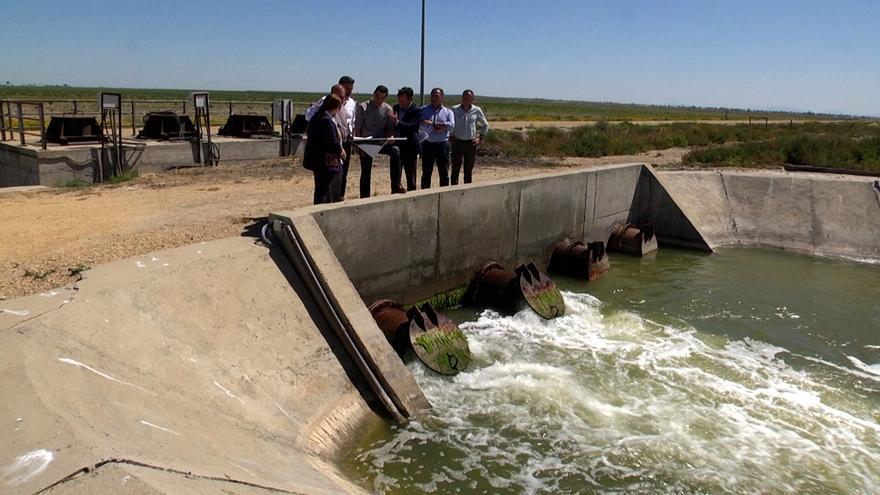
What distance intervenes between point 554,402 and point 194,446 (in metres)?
3.62

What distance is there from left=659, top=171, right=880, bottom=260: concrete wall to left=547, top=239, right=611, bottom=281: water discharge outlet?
3.72 m

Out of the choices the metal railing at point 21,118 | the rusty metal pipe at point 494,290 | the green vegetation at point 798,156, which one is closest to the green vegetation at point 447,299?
the rusty metal pipe at point 494,290

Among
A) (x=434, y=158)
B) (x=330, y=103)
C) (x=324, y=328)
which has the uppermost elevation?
(x=330, y=103)

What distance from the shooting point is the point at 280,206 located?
10.0m

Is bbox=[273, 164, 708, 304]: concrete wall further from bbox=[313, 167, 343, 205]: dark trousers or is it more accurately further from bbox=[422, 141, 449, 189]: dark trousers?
bbox=[422, 141, 449, 189]: dark trousers

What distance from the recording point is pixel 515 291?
905cm

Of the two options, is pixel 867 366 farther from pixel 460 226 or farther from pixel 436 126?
pixel 436 126

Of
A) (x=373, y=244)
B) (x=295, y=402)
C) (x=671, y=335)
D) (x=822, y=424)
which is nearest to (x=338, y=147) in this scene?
(x=373, y=244)

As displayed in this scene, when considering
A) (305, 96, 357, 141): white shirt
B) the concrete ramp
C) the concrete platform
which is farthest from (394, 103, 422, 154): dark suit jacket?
the concrete platform

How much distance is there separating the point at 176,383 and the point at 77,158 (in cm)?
1123

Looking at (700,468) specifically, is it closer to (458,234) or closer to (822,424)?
(822,424)

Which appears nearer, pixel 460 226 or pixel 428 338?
pixel 428 338

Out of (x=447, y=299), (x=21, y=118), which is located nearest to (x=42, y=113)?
(x=21, y=118)

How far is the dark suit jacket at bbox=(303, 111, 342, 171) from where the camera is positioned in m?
7.43
